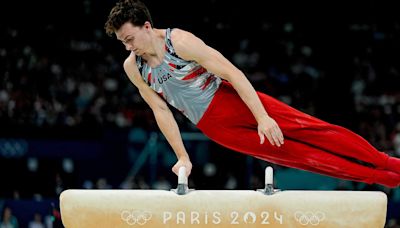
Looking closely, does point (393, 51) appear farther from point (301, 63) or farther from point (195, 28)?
point (195, 28)

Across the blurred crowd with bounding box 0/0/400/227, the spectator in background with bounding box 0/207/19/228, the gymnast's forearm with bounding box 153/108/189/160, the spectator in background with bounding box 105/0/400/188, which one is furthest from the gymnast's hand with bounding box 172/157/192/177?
the blurred crowd with bounding box 0/0/400/227

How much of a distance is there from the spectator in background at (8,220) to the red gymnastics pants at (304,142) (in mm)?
4881

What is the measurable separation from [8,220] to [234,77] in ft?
17.3

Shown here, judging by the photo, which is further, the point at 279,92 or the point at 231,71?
the point at 279,92

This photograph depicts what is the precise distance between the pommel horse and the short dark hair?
1.01 m

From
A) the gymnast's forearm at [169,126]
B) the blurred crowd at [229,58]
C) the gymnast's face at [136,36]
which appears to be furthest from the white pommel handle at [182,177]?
the blurred crowd at [229,58]

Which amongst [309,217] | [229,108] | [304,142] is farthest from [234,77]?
[309,217]

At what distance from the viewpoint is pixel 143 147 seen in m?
9.64

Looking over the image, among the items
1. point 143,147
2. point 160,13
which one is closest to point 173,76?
point 143,147

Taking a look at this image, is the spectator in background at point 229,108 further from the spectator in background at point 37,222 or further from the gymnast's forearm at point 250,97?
the spectator in background at point 37,222

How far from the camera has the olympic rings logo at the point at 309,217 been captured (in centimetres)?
384

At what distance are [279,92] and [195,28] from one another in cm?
225

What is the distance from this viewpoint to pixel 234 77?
418cm

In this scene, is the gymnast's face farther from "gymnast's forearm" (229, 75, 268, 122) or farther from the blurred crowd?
the blurred crowd
